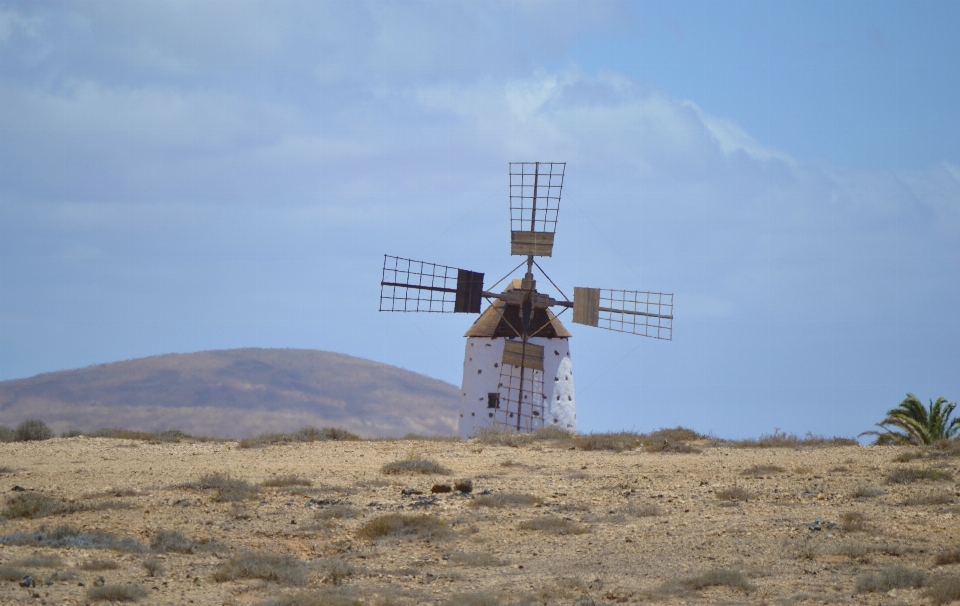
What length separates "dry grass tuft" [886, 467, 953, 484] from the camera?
47.4 ft

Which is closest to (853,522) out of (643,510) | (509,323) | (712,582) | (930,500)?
(930,500)

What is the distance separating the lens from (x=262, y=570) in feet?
31.9

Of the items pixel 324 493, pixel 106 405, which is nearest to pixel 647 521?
pixel 324 493

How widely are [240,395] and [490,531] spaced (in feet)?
316

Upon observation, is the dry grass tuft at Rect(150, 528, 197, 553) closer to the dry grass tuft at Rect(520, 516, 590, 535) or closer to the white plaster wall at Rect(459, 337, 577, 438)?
the dry grass tuft at Rect(520, 516, 590, 535)

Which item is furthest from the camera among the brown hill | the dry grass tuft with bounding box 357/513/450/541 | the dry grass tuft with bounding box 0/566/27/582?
the brown hill

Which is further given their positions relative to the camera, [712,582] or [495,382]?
[495,382]

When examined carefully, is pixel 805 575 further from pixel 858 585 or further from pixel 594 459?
pixel 594 459

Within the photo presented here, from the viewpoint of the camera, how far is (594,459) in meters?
18.3

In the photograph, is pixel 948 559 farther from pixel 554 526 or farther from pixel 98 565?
pixel 98 565

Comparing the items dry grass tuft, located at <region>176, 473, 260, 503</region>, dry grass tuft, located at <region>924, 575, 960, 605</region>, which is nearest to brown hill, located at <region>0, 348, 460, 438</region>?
dry grass tuft, located at <region>176, 473, 260, 503</region>

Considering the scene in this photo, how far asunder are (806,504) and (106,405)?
3694 inches

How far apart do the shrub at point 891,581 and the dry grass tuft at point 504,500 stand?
493 centimetres

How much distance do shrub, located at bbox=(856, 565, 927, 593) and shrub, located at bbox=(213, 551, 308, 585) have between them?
5282 mm
